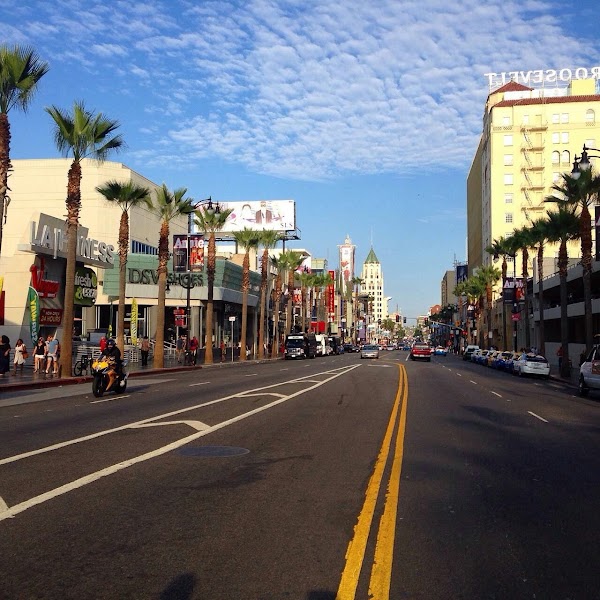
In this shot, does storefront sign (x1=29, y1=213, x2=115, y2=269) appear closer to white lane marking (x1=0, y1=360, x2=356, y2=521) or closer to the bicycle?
the bicycle

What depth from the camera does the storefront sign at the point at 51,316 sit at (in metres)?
36.8

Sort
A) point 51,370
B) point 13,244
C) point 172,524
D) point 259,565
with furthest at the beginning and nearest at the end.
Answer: point 13,244
point 51,370
point 172,524
point 259,565

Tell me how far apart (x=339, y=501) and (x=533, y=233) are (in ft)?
159

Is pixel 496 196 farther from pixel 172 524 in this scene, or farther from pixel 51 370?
pixel 172 524

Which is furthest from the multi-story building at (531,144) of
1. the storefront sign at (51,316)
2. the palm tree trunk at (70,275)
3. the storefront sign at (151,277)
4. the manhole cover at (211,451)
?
the manhole cover at (211,451)

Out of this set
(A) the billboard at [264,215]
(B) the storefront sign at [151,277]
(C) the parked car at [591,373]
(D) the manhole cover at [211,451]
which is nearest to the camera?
(D) the manhole cover at [211,451]

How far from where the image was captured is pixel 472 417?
16375 millimetres

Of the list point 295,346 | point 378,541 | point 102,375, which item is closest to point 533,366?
point 102,375

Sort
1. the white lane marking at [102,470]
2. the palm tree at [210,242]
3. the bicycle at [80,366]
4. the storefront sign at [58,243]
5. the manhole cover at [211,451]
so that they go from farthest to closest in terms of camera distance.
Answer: the palm tree at [210,242] → the storefront sign at [58,243] → the bicycle at [80,366] → the manhole cover at [211,451] → the white lane marking at [102,470]

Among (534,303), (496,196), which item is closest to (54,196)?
(534,303)

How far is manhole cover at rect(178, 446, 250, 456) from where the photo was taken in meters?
10.5

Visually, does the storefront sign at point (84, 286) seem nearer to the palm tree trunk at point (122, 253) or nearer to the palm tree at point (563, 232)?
the palm tree trunk at point (122, 253)

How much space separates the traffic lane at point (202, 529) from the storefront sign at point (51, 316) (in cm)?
2882

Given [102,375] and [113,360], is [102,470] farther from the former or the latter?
[113,360]
